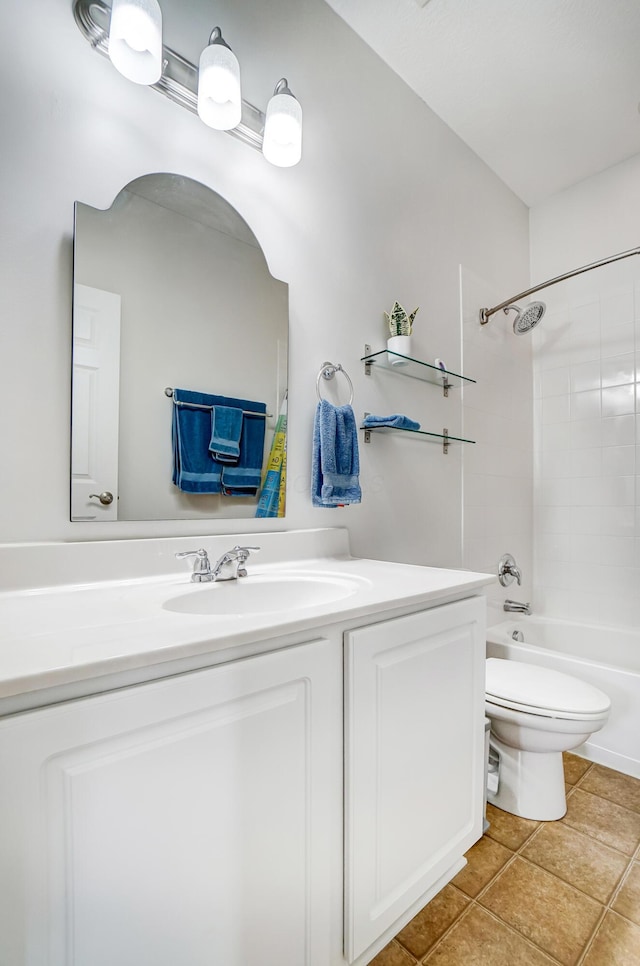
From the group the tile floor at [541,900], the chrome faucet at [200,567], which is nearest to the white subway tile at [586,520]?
the tile floor at [541,900]

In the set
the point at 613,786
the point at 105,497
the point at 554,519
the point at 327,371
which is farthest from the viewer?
the point at 554,519

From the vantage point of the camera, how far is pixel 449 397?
2.05 m

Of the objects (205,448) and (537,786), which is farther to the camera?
(537,786)

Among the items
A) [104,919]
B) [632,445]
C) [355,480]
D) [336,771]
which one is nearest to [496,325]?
[632,445]

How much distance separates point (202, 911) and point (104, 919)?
5.9 inches

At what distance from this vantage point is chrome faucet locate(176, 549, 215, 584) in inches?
42.8

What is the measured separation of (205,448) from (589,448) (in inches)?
82.3

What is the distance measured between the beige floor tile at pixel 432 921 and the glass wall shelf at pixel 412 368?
5.13 feet

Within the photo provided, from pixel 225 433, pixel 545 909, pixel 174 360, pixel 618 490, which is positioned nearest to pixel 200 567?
pixel 225 433

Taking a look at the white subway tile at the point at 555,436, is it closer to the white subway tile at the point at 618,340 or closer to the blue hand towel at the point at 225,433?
the white subway tile at the point at 618,340

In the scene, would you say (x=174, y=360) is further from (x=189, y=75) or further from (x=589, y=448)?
(x=589, y=448)

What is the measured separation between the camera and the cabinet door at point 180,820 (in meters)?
0.51

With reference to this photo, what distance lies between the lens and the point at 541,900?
1.15 meters

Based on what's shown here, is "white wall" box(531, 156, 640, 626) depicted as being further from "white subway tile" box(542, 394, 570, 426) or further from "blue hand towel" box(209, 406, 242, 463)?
"blue hand towel" box(209, 406, 242, 463)
